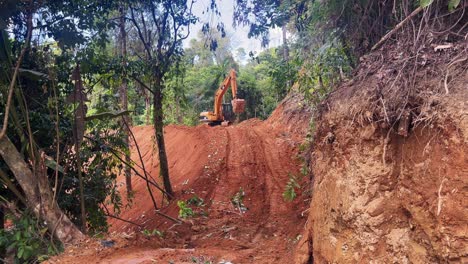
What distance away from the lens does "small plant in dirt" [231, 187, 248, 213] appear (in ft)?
33.8

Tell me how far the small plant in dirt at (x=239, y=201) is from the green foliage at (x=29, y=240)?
4.51 metres

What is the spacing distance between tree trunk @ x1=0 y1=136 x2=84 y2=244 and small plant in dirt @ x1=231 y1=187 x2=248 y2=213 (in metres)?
4.26

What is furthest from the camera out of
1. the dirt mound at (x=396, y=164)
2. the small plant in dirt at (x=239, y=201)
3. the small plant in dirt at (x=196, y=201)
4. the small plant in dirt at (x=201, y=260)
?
the small plant in dirt at (x=196, y=201)

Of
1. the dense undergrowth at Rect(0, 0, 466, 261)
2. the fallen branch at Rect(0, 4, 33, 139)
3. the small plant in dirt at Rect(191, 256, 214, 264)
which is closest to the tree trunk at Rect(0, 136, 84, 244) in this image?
the dense undergrowth at Rect(0, 0, 466, 261)

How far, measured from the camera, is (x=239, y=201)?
10.6 metres

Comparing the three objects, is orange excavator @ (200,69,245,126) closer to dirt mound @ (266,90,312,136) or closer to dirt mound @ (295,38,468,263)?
dirt mound @ (266,90,312,136)

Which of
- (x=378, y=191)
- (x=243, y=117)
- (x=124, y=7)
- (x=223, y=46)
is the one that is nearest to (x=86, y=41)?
→ (x=124, y=7)

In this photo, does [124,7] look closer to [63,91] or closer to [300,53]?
[63,91]

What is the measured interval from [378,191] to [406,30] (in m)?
1.93

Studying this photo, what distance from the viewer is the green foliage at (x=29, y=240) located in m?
6.53

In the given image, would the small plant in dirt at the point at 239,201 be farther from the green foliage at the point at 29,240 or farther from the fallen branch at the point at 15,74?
the fallen branch at the point at 15,74

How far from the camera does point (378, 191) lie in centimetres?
409

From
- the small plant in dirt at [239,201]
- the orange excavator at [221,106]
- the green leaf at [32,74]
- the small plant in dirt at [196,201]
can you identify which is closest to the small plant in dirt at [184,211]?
the small plant in dirt at [196,201]

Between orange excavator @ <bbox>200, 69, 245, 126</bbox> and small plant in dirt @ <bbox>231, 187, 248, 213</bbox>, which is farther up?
orange excavator @ <bbox>200, 69, 245, 126</bbox>
